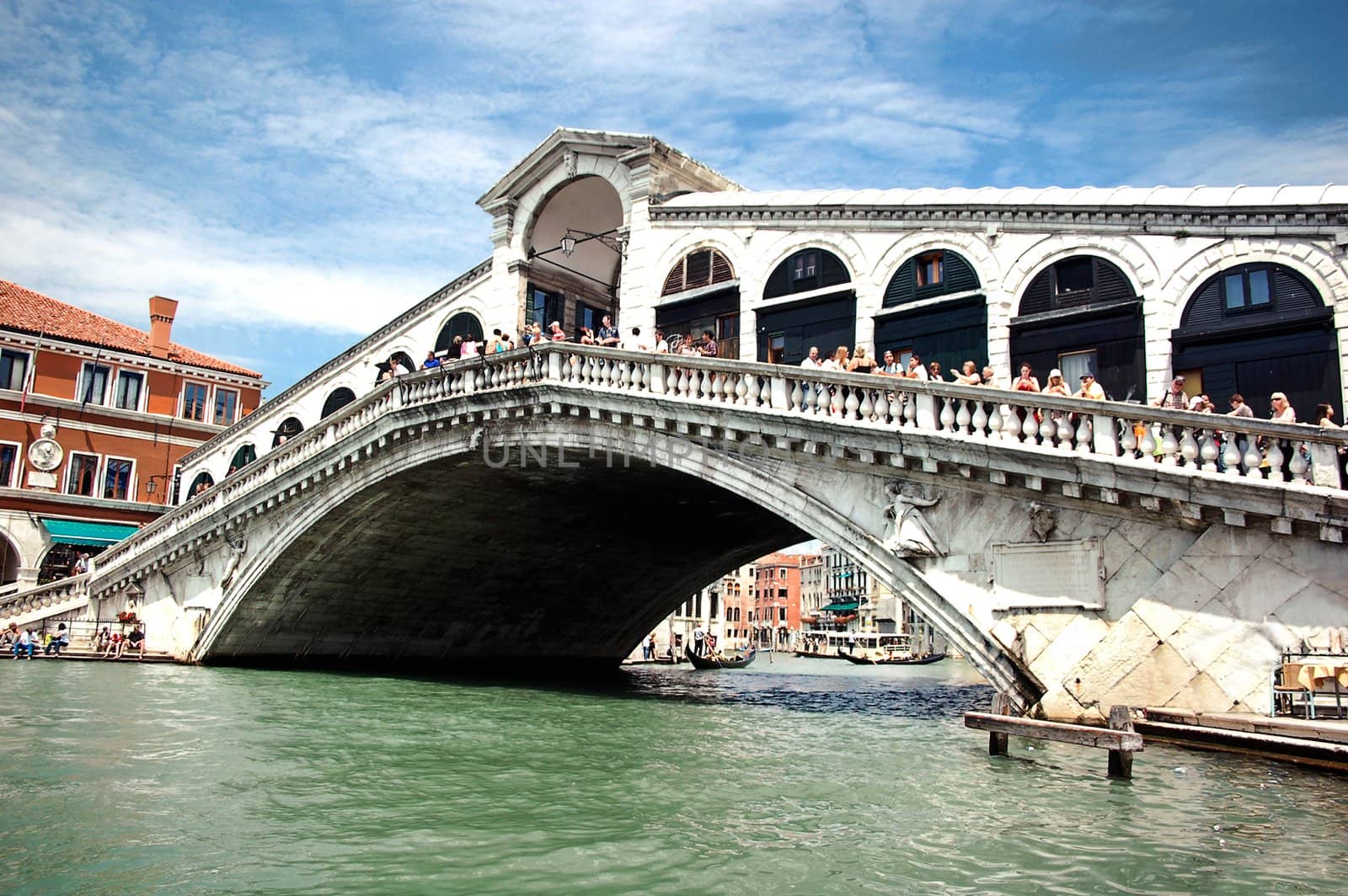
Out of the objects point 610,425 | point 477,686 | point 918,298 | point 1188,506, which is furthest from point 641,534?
point 1188,506

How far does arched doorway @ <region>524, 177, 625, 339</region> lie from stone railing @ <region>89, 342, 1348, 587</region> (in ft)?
16.3

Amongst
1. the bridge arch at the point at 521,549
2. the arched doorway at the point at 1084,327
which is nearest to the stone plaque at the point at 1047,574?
the bridge arch at the point at 521,549

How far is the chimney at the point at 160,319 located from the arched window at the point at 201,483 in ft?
15.5

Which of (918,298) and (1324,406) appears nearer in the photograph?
(1324,406)

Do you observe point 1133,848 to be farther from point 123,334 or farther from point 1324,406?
point 123,334

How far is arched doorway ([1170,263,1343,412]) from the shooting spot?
12.7 metres

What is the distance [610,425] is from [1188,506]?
334 inches

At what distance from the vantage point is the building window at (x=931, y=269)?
1596cm

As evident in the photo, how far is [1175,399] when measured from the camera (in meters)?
11.9

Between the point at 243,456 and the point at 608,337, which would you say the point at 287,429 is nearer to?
the point at 243,456

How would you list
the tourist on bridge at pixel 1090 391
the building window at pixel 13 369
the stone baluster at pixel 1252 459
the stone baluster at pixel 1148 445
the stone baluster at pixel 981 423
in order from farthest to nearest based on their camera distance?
the building window at pixel 13 369, the stone baluster at pixel 981 423, the tourist on bridge at pixel 1090 391, the stone baluster at pixel 1148 445, the stone baluster at pixel 1252 459

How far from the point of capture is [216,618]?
22922mm

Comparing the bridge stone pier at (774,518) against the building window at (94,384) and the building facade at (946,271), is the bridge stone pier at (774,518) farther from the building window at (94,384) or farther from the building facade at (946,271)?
the building window at (94,384)

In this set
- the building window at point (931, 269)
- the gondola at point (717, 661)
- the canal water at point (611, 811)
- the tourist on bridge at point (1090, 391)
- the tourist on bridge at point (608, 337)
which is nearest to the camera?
the canal water at point (611, 811)
